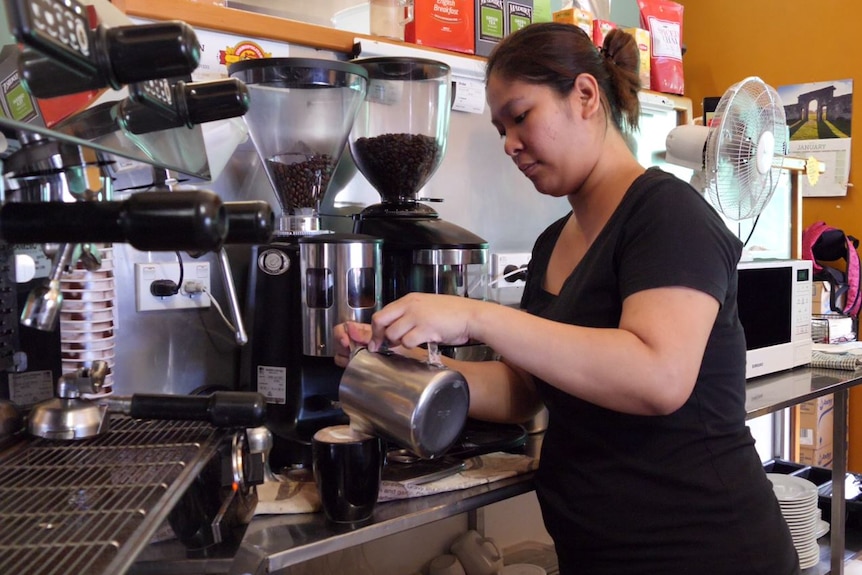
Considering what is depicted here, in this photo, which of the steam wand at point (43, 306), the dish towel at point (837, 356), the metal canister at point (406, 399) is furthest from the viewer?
the dish towel at point (837, 356)

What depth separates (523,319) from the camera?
→ 85cm

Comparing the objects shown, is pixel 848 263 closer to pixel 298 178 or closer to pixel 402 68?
pixel 402 68

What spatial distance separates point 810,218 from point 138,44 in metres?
2.90

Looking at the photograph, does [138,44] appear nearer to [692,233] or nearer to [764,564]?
[692,233]

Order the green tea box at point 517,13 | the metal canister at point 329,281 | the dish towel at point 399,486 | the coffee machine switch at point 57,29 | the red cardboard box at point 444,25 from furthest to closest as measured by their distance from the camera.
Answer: the green tea box at point 517,13 → the red cardboard box at point 444,25 → the metal canister at point 329,281 → the dish towel at point 399,486 → the coffee machine switch at point 57,29

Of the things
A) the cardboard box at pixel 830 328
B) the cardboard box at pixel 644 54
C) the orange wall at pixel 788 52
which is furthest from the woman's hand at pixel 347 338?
the orange wall at pixel 788 52

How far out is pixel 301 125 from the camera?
122cm

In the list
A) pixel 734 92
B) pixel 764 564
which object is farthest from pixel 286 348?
pixel 734 92

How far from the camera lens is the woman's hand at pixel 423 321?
0.83 meters

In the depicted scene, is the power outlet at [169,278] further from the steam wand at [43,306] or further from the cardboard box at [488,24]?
the cardboard box at [488,24]

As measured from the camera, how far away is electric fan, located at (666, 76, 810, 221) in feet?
5.66

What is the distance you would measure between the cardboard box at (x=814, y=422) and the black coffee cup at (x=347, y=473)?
224 cm

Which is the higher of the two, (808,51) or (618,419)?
(808,51)

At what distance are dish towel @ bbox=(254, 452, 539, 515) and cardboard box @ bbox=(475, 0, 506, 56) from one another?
99cm
